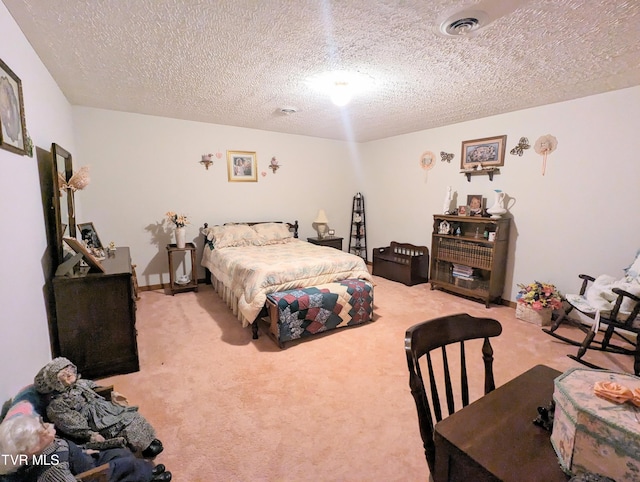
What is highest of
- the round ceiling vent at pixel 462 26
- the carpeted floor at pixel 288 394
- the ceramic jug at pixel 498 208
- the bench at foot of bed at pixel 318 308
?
the round ceiling vent at pixel 462 26

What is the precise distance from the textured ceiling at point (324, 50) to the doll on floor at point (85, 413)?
6.38ft

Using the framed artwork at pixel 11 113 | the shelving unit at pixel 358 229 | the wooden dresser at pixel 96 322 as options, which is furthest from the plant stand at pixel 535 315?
the framed artwork at pixel 11 113

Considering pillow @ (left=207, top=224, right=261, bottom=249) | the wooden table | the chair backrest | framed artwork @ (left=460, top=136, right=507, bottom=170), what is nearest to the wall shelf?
framed artwork @ (left=460, top=136, right=507, bottom=170)

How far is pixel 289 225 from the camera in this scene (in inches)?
203

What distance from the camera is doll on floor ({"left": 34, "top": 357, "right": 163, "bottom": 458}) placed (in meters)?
1.48

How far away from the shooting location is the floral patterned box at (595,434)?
0.62 metres

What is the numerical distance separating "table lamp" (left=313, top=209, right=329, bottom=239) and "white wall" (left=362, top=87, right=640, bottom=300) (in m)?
1.79

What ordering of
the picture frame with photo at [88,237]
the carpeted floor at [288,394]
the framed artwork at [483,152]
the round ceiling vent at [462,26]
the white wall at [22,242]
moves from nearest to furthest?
the white wall at [22,242], the carpeted floor at [288,394], the round ceiling vent at [462,26], the picture frame with photo at [88,237], the framed artwork at [483,152]

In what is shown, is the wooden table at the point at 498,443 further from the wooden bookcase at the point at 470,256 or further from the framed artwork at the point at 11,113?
the wooden bookcase at the point at 470,256

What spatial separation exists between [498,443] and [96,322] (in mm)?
2545

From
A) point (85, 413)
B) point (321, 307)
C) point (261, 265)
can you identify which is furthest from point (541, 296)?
point (85, 413)

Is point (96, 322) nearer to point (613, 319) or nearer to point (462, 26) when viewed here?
point (462, 26)

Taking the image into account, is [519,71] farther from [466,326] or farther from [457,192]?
[466,326]

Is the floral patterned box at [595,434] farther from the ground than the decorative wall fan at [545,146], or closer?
closer
